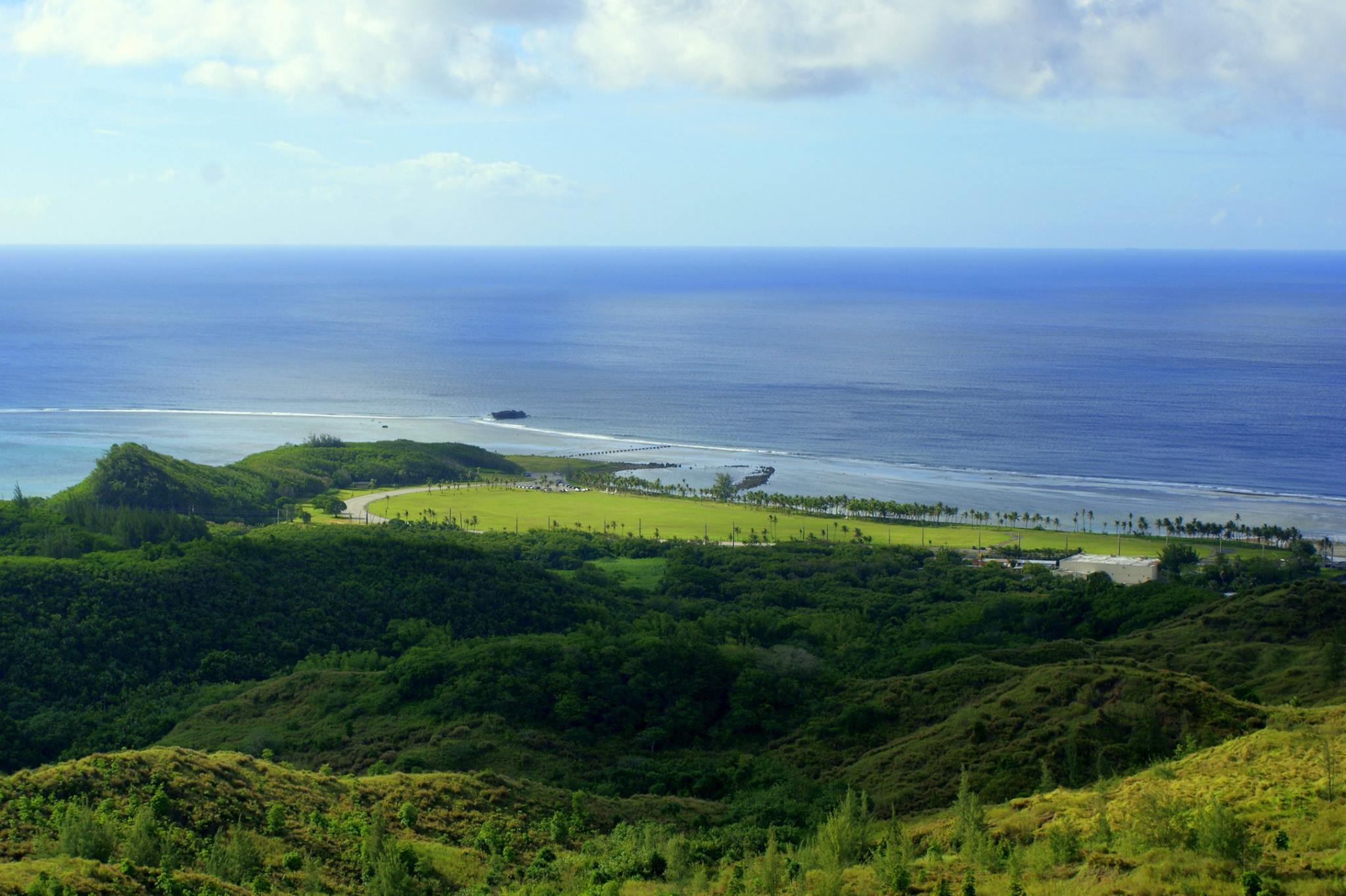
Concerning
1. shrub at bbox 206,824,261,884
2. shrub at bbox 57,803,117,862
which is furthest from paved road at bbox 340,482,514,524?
shrub at bbox 57,803,117,862

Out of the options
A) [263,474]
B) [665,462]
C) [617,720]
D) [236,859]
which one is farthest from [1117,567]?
[263,474]

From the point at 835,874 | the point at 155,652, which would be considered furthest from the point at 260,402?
the point at 835,874

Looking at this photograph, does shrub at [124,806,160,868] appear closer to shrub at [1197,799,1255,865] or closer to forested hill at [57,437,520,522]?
shrub at [1197,799,1255,865]

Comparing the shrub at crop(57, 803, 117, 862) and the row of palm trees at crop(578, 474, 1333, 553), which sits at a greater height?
the row of palm trees at crop(578, 474, 1333, 553)

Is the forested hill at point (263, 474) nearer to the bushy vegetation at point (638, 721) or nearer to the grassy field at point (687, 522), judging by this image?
the grassy field at point (687, 522)

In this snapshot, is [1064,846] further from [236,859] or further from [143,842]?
[143,842]
